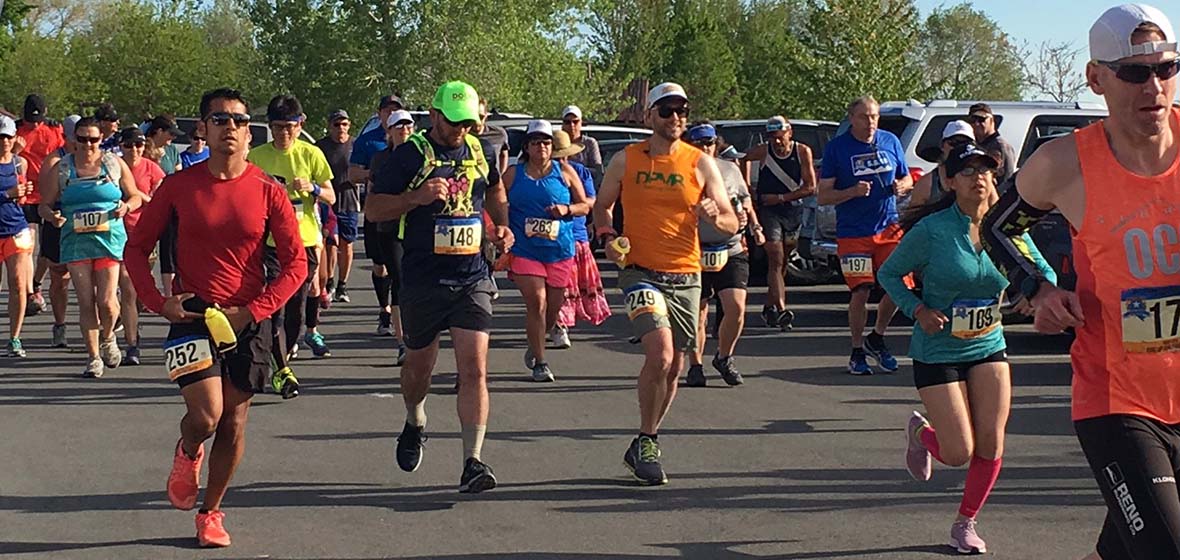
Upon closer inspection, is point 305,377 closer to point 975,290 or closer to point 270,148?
point 270,148

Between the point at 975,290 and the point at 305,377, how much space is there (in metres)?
6.82

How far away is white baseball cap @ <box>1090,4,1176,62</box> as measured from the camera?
16.0ft

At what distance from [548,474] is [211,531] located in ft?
7.10

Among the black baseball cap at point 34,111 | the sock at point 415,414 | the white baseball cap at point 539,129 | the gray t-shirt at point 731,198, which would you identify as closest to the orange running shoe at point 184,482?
the sock at point 415,414

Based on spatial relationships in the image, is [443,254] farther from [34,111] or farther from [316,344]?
[34,111]

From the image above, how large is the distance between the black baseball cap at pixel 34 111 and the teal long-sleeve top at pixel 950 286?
13.3 m

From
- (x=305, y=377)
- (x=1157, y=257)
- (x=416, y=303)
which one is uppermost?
(x=1157, y=257)

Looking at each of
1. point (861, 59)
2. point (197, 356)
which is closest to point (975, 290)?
point (197, 356)

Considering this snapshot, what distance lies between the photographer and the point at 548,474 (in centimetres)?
937

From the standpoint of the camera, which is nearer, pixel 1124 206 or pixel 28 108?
pixel 1124 206

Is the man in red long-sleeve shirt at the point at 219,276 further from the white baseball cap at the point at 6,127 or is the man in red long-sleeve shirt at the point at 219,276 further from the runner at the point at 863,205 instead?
the white baseball cap at the point at 6,127

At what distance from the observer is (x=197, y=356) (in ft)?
24.5

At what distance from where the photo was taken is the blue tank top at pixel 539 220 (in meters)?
13.4

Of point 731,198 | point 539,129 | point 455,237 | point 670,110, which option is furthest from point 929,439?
point 539,129
